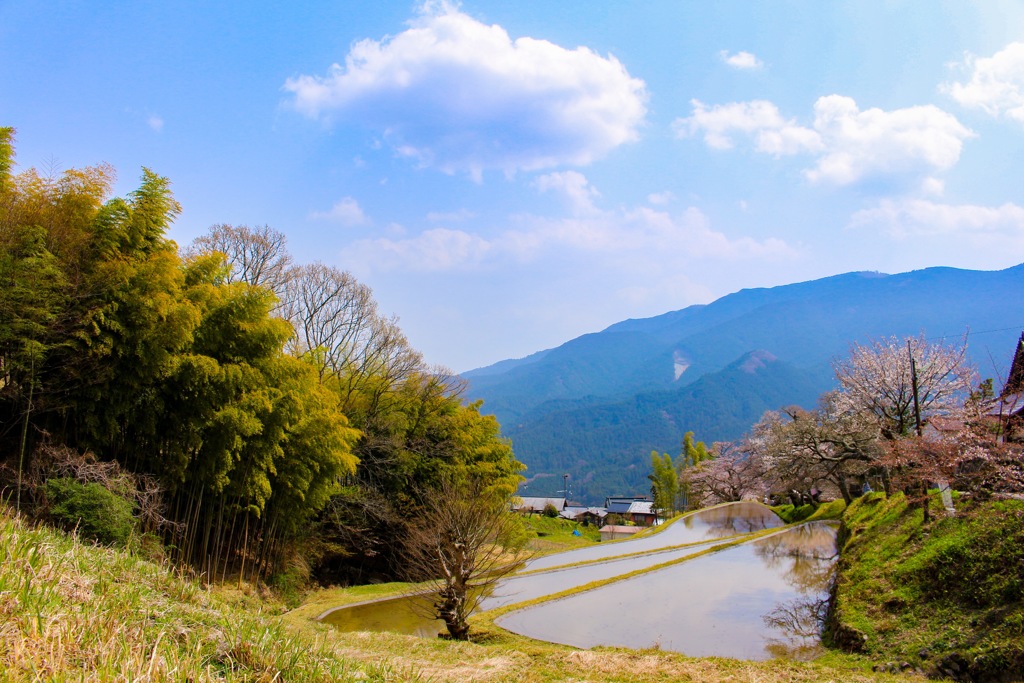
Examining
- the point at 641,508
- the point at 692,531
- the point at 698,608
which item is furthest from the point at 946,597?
the point at 641,508

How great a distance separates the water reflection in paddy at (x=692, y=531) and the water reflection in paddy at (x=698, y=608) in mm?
4539

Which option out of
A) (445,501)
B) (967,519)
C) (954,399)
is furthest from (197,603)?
(954,399)

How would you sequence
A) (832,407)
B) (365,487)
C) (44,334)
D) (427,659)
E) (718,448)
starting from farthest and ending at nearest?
(718,448) → (832,407) → (365,487) → (44,334) → (427,659)

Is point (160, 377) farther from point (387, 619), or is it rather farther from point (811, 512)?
point (811, 512)

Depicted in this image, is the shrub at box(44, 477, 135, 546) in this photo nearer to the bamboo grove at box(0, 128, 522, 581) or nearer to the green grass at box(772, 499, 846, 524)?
the bamboo grove at box(0, 128, 522, 581)

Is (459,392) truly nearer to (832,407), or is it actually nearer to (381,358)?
(381,358)

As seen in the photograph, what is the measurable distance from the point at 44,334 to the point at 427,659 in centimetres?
771

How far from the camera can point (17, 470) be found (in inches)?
378

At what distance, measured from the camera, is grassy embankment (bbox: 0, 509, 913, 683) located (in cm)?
301

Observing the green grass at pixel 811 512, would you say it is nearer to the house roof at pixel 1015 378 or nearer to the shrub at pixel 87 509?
the house roof at pixel 1015 378

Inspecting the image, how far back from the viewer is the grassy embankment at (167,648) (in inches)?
118

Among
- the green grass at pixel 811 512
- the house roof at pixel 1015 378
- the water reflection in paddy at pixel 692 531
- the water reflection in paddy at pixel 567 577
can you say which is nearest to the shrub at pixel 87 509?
the water reflection in paddy at pixel 567 577

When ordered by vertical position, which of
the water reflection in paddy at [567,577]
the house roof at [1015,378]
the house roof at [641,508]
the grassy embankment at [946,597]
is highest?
the house roof at [1015,378]

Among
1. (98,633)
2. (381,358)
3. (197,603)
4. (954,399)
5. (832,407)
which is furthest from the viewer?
(832,407)
